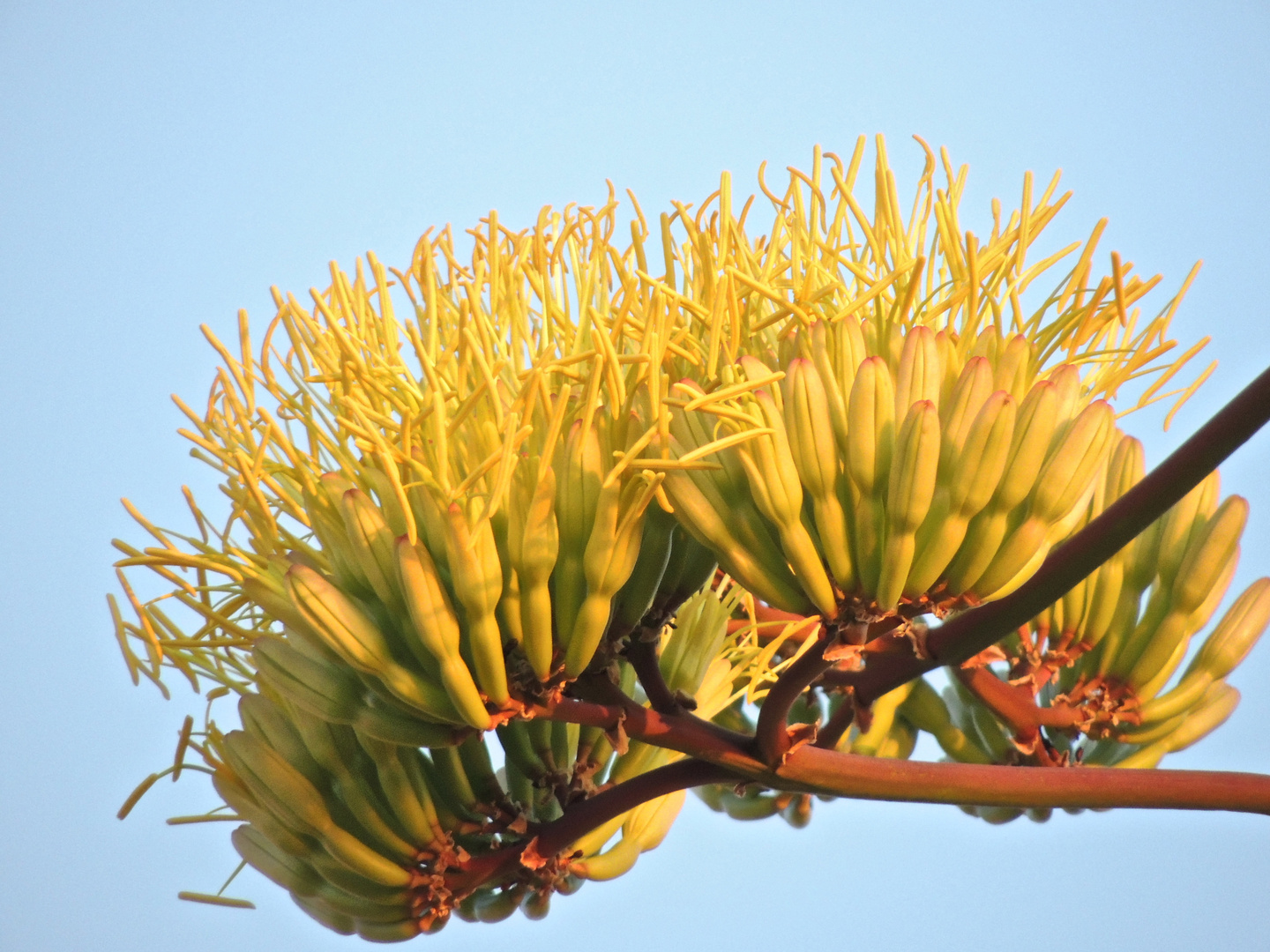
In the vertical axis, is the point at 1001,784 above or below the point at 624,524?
below

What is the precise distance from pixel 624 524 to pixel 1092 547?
136 millimetres

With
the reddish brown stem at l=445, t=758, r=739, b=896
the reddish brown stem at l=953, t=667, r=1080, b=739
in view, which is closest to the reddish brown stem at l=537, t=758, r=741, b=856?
the reddish brown stem at l=445, t=758, r=739, b=896

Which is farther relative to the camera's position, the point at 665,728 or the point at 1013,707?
the point at 1013,707

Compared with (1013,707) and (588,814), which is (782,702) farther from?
(1013,707)

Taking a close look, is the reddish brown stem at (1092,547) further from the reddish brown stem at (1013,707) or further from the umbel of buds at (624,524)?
the reddish brown stem at (1013,707)

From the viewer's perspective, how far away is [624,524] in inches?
15.7

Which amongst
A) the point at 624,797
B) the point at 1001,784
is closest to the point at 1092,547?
the point at 1001,784

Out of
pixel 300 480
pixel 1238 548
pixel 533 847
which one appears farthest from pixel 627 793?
pixel 1238 548

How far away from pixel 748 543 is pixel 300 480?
15 cm

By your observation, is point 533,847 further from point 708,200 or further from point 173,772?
point 708,200

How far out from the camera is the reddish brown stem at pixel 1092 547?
0.35 meters

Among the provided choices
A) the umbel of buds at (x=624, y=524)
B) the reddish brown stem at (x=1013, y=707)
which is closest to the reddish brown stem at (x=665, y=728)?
the umbel of buds at (x=624, y=524)

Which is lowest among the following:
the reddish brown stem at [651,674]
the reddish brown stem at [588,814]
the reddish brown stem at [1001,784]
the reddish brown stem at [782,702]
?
the reddish brown stem at [1001,784]

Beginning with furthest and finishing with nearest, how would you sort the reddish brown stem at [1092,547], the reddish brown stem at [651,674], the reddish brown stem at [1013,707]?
1. the reddish brown stem at [1013,707]
2. the reddish brown stem at [651,674]
3. the reddish brown stem at [1092,547]
